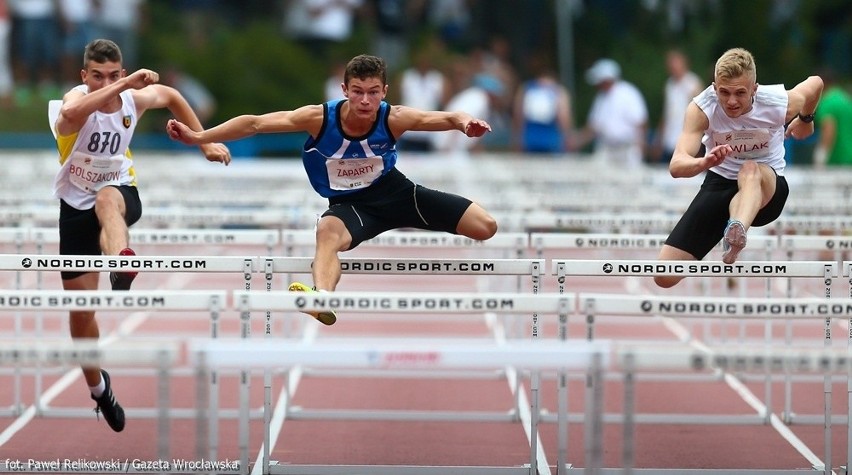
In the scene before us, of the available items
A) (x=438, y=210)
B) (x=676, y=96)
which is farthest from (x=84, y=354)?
(x=676, y=96)

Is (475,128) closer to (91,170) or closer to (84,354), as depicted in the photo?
(91,170)

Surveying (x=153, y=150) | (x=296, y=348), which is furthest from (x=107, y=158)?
(x=153, y=150)

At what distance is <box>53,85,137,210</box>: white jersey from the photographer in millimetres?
7484

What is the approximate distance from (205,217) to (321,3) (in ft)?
49.5

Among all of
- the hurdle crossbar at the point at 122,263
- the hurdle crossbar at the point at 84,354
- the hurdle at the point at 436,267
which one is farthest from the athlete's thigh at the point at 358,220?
the hurdle crossbar at the point at 84,354

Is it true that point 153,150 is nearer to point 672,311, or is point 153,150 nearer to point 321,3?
point 321,3

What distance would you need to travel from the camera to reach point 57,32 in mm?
23344

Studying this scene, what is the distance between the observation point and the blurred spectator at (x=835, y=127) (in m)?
16.0

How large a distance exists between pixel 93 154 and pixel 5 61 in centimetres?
1672

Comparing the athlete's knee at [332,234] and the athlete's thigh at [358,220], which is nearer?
the athlete's knee at [332,234]

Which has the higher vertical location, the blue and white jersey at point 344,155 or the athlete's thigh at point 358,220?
the blue and white jersey at point 344,155

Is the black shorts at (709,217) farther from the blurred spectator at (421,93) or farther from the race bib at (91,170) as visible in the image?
the blurred spectator at (421,93)

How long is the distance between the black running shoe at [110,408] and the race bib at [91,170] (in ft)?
3.54

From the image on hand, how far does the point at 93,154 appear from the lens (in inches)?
296
